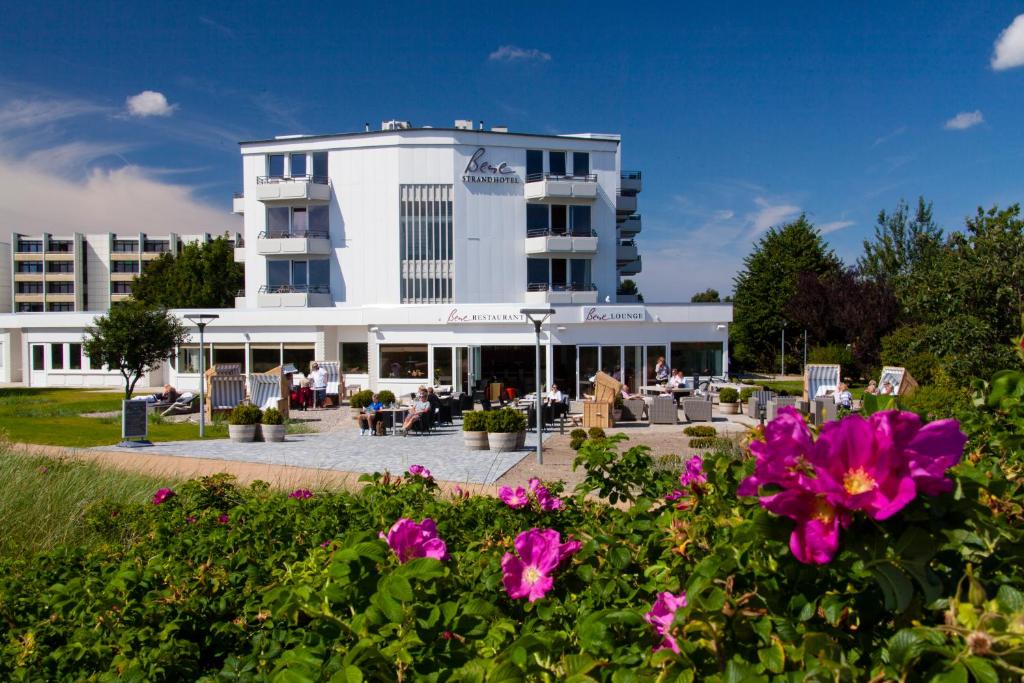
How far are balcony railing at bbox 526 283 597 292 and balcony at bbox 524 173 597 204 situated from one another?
415 centimetres

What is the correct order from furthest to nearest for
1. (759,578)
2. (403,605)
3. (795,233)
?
(795,233) < (403,605) < (759,578)

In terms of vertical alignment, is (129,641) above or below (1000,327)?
below

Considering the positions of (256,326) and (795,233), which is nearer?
(256,326)

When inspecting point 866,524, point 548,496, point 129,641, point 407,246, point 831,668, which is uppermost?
point 407,246

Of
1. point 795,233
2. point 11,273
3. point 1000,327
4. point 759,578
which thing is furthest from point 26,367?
point 11,273

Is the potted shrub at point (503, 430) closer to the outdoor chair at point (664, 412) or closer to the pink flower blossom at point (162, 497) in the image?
the outdoor chair at point (664, 412)

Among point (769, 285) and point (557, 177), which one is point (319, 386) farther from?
point (769, 285)

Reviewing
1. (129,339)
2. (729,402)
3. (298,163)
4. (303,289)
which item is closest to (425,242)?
(303,289)

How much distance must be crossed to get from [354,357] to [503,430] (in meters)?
17.8

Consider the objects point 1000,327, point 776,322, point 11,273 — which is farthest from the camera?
point 11,273

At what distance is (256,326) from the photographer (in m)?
31.8

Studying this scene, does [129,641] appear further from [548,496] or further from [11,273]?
[11,273]

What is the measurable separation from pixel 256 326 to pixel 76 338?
10.8m

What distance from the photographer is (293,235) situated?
125ft
